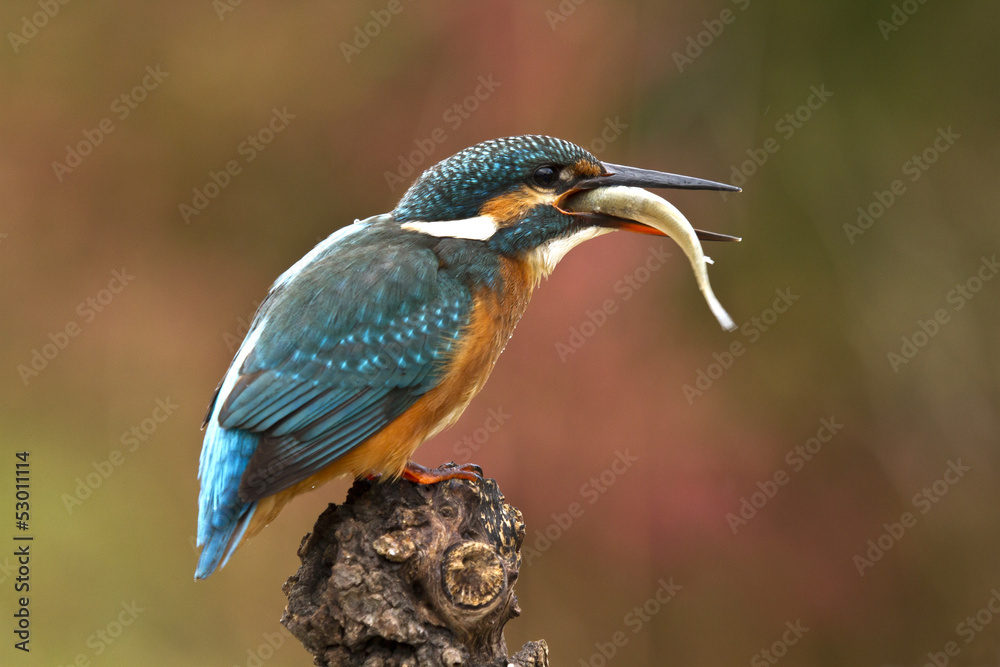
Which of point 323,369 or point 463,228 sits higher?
point 463,228

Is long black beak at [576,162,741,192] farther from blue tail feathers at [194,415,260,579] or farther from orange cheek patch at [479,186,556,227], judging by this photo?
blue tail feathers at [194,415,260,579]

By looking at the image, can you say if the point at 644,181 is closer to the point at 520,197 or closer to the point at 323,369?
the point at 520,197

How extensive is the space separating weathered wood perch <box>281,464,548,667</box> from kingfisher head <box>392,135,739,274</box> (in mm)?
905

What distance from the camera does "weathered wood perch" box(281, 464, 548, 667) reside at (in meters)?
2.54

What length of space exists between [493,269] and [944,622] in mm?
2713

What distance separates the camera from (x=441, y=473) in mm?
3041

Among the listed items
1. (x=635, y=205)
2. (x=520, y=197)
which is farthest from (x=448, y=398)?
(x=635, y=205)

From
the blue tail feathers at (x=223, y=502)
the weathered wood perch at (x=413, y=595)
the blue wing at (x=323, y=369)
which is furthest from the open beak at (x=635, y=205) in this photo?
the blue tail feathers at (x=223, y=502)

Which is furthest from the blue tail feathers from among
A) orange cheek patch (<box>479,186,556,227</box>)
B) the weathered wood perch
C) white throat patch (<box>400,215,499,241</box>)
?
orange cheek patch (<box>479,186,556,227</box>)

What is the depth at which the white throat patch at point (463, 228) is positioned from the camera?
3.21 meters

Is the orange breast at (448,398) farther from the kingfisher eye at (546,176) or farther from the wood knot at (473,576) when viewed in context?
the wood knot at (473,576)

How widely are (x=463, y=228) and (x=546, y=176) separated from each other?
304 mm

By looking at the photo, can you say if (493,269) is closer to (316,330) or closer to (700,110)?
(316,330)

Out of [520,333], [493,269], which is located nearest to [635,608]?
[520,333]
